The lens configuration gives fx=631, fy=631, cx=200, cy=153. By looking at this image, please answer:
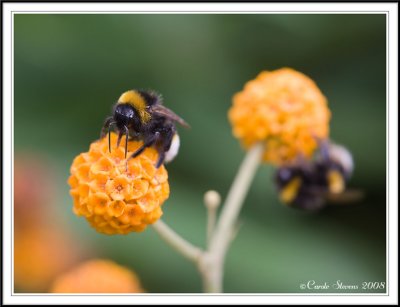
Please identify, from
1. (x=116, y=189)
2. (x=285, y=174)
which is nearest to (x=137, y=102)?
(x=116, y=189)

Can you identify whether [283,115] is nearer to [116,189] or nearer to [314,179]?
[314,179]

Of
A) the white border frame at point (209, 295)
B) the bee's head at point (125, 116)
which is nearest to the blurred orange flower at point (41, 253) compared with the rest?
the white border frame at point (209, 295)

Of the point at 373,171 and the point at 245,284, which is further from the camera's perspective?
the point at 373,171

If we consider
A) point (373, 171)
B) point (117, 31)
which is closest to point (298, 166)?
point (373, 171)

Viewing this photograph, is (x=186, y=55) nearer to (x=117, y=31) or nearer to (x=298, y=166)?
(x=117, y=31)

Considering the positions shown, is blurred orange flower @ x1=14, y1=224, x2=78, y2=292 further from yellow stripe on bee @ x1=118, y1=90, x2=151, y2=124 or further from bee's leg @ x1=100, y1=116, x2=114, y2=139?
yellow stripe on bee @ x1=118, y1=90, x2=151, y2=124
